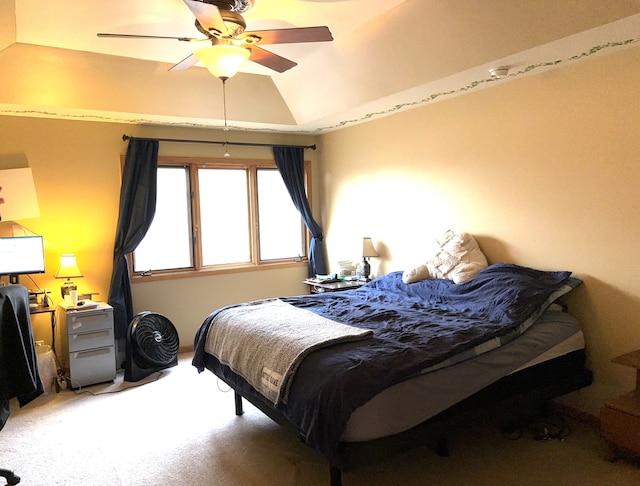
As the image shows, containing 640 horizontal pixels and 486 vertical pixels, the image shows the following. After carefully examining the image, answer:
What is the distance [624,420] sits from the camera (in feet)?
8.67

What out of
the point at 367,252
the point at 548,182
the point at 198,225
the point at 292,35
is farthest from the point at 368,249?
the point at 292,35

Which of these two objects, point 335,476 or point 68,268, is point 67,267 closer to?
point 68,268

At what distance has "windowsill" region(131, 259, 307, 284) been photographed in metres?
4.96

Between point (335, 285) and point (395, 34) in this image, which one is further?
point (335, 285)

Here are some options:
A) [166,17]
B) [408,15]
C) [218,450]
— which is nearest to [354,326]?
[218,450]

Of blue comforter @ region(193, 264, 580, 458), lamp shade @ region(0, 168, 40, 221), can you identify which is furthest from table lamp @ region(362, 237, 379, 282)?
lamp shade @ region(0, 168, 40, 221)

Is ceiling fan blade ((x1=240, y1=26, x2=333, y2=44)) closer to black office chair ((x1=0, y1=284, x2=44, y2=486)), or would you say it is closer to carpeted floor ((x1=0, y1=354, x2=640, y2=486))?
black office chair ((x1=0, y1=284, x2=44, y2=486))

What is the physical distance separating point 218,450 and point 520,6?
319 cm

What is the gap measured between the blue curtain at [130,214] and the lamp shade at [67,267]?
407 millimetres

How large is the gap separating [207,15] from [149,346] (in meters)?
3.03

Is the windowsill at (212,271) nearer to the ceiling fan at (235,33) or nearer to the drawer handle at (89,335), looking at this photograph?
the drawer handle at (89,335)

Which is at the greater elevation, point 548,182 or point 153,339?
point 548,182

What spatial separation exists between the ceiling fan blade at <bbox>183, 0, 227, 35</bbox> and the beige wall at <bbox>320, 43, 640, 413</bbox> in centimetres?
227

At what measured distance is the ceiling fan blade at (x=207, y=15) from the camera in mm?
2266
